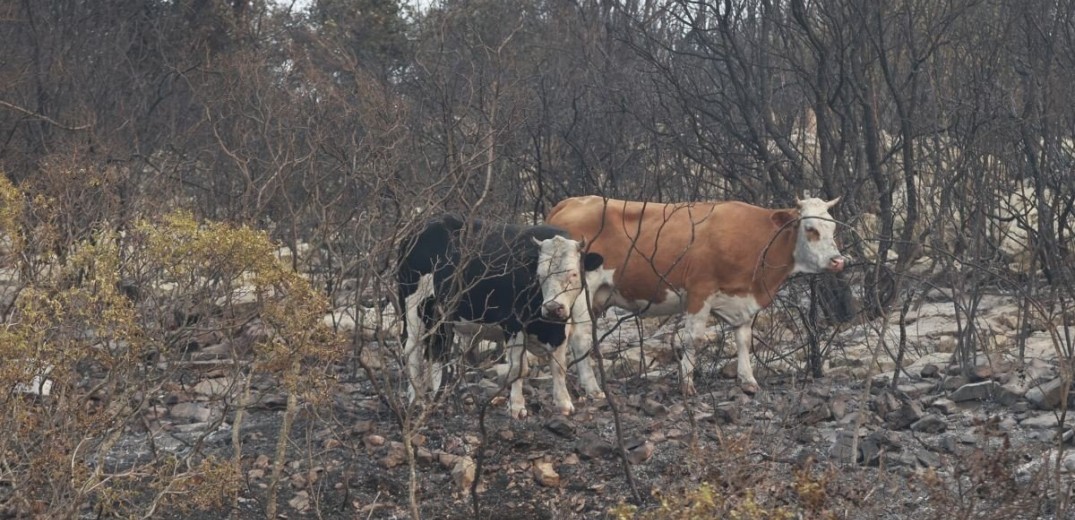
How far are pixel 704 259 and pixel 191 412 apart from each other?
143 inches

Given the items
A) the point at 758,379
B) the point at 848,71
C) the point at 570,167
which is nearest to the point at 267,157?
the point at 570,167

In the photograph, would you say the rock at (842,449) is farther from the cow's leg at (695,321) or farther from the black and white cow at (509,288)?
the cow's leg at (695,321)

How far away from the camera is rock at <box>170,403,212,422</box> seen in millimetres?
9844

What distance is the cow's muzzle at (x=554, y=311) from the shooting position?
367 inches

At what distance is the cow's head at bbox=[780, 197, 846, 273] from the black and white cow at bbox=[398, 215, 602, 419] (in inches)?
58.8

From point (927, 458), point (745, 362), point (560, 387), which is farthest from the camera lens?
point (745, 362)

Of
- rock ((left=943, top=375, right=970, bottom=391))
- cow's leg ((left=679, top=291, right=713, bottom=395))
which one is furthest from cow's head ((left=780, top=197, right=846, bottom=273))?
rock ((left=943, top=375, right=970, bottom=391))

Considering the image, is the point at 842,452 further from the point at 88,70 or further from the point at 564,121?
the point at 88,70

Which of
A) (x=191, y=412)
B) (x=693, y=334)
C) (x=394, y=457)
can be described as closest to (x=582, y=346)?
(x=693, y=334)

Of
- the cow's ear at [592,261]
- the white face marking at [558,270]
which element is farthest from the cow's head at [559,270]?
the cow's ear at [592,261]

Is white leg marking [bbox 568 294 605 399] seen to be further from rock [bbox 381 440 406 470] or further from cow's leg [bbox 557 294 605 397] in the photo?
rock [bbox 381 440 406 470]

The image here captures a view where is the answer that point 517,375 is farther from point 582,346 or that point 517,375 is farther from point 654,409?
point 582,346

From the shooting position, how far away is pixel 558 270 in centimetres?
948

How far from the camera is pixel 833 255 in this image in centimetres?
1051
